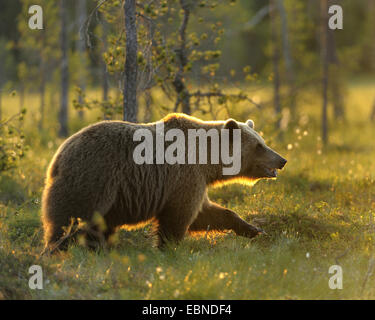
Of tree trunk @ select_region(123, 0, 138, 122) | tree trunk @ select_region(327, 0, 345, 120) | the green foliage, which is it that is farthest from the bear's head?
tree trunk @ select_region(327, 0, 345, 120)

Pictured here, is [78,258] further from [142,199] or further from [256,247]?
[256,247]

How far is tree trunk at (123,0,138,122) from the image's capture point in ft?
24.1

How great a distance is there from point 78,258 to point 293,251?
90.3 inches

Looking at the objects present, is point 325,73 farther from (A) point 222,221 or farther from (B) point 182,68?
(A) point 222,221

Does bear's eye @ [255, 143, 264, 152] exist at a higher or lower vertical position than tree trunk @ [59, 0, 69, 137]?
lower

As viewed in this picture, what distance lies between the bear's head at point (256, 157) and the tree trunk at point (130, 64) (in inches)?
71.2

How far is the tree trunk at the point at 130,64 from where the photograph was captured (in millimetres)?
7344

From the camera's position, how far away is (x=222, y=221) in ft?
21.1

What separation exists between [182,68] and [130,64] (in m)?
1.85

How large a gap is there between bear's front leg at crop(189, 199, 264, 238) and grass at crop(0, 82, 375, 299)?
0.12 m

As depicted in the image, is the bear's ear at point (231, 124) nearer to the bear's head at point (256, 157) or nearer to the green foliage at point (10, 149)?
the bear's head at point (256, 157)

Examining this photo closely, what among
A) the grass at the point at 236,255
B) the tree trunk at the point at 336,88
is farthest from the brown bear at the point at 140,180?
the tree trunk at the point at 336,88

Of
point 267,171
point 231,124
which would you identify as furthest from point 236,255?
point 231,124

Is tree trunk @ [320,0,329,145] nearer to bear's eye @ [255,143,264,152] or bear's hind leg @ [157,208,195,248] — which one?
bear's eye @ [255,143,264,152]
